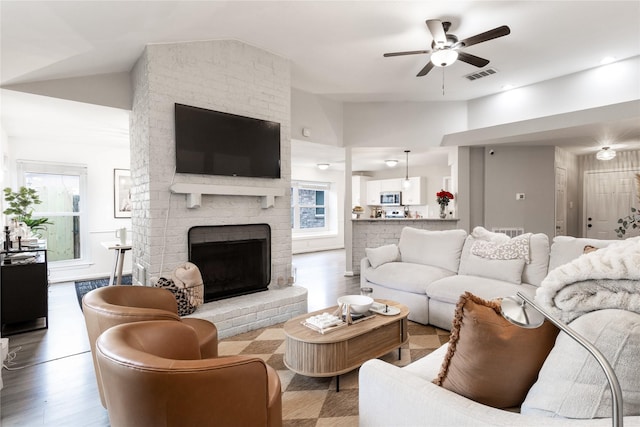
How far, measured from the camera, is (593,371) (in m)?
0.93

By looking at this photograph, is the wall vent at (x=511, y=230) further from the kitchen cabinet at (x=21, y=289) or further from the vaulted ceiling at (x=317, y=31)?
the kitchen cabinet at (x=21, y=289)

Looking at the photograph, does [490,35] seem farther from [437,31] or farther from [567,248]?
[567,248]

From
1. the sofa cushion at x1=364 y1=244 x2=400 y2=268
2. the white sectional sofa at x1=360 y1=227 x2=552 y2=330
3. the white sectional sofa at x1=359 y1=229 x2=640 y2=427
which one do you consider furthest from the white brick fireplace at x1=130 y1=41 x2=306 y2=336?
the white sectional sofa at x1=359 y1=229 x2=640 y2=427

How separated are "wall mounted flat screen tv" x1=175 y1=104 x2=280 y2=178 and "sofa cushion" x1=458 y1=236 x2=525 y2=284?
7.71 ft

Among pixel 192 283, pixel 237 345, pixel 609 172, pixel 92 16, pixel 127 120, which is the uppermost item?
pixel 92 16

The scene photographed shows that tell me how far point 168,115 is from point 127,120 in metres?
1.26

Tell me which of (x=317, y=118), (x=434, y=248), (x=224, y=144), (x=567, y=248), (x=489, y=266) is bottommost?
(x=489, y=266)

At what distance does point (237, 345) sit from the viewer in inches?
117

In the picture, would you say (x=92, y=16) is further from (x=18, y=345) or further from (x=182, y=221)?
(x=18, y=345)

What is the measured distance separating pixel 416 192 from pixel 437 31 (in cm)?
611

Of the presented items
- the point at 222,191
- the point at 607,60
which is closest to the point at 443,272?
the point at 222,191

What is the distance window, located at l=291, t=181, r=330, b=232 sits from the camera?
894 cm

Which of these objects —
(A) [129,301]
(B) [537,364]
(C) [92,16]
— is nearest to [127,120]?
(C) [92,16]

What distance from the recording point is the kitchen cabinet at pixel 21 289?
321 cm
